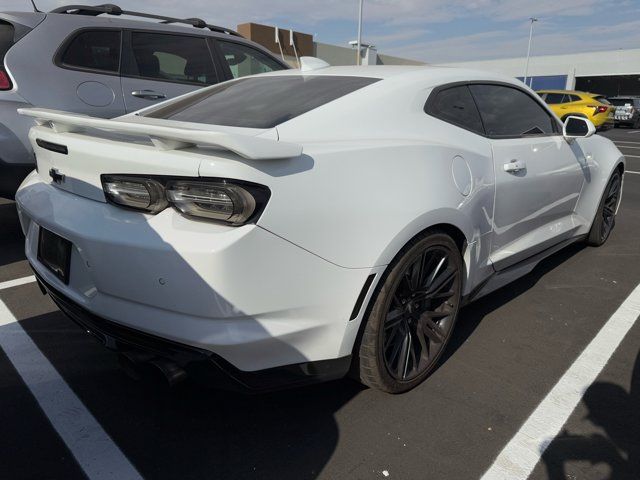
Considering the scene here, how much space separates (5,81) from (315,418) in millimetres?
3489

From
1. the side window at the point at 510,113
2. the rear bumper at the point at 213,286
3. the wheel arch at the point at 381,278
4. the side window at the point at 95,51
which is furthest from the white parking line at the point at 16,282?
the side window at the point at 510,113

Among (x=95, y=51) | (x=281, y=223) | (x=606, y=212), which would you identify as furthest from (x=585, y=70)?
(x=281, y=223)

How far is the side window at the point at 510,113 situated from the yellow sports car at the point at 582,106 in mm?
15803

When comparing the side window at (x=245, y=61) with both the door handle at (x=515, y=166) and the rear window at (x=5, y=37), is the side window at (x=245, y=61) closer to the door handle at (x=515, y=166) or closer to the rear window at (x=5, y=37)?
the rear window at (x=5, y=37)

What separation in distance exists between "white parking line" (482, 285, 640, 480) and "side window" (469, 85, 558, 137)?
4.34ft

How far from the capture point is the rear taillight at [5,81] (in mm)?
3828

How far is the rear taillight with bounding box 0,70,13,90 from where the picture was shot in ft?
12.6

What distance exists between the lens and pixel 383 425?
2186mm

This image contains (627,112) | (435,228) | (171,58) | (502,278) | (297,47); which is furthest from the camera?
(297,47)

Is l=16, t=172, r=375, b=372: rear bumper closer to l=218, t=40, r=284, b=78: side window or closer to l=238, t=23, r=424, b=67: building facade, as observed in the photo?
l=218, t=40, r=284, b=78: side window

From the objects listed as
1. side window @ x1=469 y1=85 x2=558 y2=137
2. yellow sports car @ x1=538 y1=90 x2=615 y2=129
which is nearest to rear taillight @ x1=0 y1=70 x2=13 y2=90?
side window @ x1=469 y1=85 x2=558 y2=137

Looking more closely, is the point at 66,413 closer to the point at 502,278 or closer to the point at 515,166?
the point at 502,278

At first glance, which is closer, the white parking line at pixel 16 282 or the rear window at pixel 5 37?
the white parking line at pixel 16 282

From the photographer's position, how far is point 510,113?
10.3 feet
